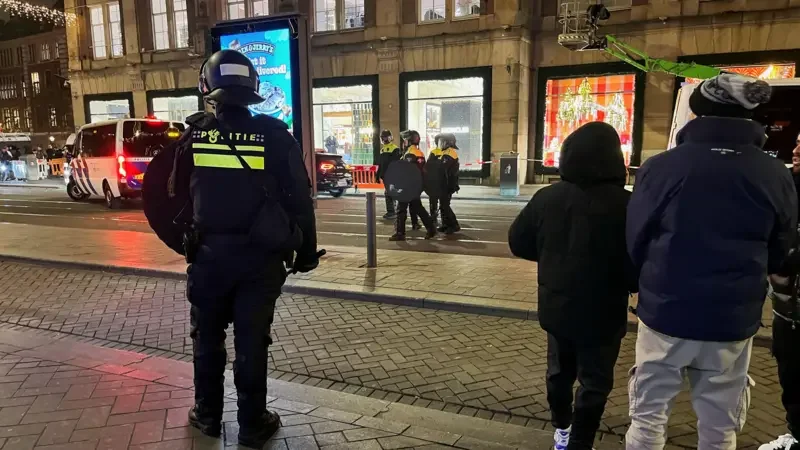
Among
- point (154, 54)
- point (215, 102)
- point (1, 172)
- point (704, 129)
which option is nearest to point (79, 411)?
point (215, 102)

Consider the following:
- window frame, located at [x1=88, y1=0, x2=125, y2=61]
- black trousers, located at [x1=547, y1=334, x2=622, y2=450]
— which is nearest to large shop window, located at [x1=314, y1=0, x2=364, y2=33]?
window frame, located at [x1=88, y1=0, x2=125, y2=61]

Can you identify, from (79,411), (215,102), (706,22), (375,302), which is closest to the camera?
(215,102)

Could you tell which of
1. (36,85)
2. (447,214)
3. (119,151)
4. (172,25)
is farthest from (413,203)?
(36,85)

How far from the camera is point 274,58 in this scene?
7102 mm

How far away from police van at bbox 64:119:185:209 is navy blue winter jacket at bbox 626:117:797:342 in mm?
14505

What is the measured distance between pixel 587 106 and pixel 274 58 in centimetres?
1529

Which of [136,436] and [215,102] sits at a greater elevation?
[215,102]

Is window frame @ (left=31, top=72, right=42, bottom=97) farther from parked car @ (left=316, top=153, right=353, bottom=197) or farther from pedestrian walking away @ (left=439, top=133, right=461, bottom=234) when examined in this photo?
pedestrian walking away @ (left=439, top=133, right=461, bottom=234)

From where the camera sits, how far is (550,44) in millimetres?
20141

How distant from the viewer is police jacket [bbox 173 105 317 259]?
3000mm

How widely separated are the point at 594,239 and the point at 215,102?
2126 mm

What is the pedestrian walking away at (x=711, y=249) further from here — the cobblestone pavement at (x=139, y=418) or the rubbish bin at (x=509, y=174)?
the rubbish bin at (x=509, y=174)

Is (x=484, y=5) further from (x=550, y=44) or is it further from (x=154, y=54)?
(x=154, y=54)

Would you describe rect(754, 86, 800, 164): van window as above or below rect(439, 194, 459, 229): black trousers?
above
